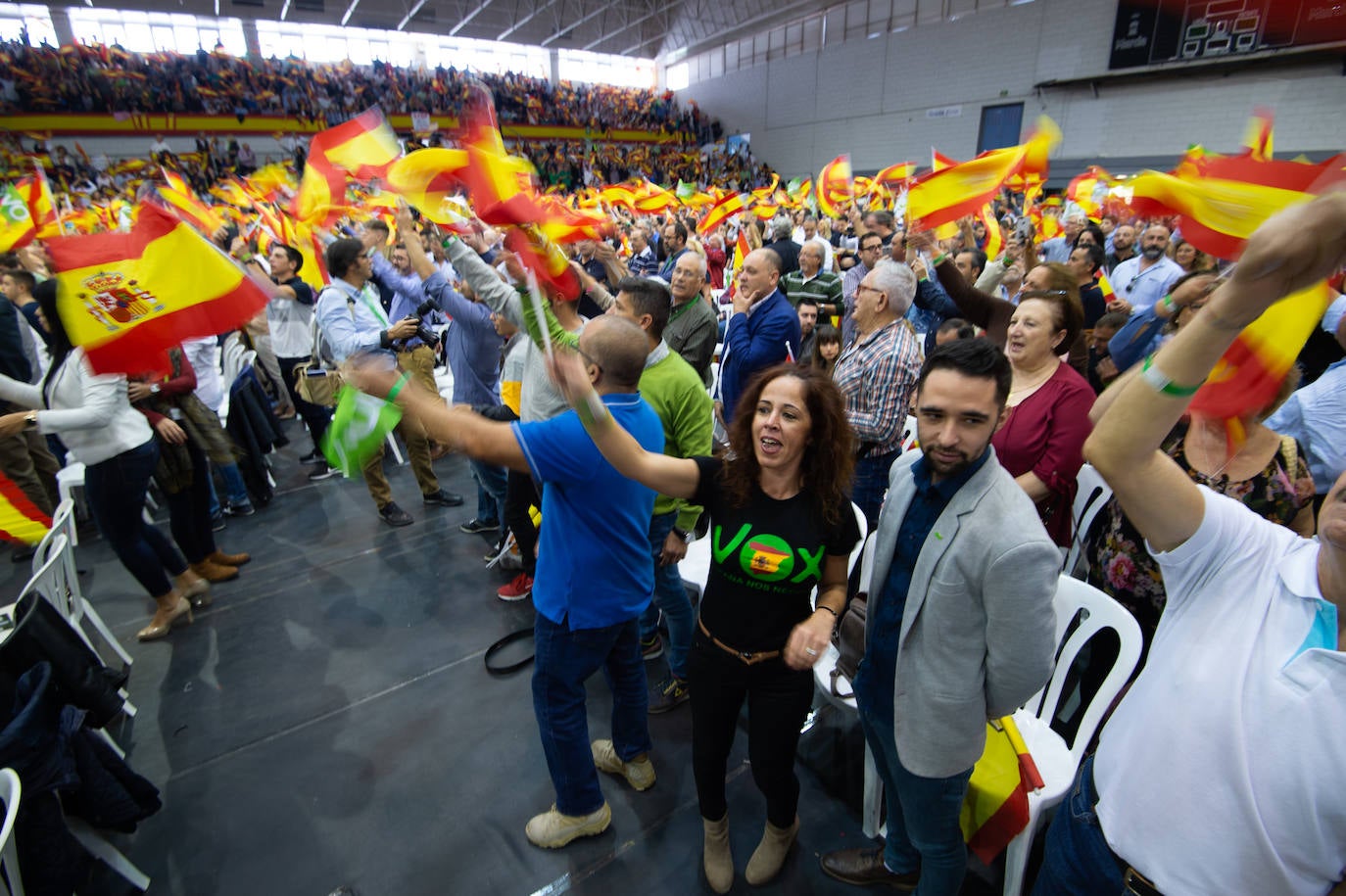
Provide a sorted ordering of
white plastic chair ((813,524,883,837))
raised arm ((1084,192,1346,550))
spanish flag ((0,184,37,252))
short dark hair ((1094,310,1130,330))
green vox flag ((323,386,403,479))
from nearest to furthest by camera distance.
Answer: raised arm ((1084,192,1346,550))
green vox flag ((323,386,403,479))
white plastic chair ((813,524,883,837))
short dark hair ((1094,310,1130,330))
spanish flag ((0,184,37,252))

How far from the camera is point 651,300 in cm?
246

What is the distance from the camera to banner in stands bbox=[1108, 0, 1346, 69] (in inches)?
458

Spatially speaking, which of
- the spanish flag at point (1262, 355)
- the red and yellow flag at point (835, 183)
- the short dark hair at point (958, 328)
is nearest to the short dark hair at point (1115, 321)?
the short dark hair at point (958, 328)

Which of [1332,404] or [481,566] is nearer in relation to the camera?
[1332,404]

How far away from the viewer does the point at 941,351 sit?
1375 mm

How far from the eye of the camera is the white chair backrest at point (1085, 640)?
65.8 inches

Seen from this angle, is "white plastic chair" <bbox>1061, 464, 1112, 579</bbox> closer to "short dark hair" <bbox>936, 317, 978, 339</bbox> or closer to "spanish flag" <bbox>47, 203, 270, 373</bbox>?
"short dark hair" <bbox>936, 317, 978, 339</bbox>

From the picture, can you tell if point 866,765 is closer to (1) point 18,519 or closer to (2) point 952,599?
(2) point 952,599

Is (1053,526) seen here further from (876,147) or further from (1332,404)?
(876,147)

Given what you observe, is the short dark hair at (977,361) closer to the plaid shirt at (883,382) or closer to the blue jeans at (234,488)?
the plaid shirt at (883,382)

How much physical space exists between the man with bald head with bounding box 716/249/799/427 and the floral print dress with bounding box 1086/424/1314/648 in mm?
1694

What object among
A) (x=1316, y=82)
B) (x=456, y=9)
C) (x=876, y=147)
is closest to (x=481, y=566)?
(x=1316, y=82)

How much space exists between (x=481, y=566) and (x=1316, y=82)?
17.5m

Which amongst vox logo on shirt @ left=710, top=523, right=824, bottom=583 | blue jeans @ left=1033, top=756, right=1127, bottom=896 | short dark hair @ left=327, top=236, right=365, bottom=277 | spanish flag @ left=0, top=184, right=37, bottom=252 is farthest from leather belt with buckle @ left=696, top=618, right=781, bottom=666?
spanish flag @ left=0, top=184, right=37, bottom=252
